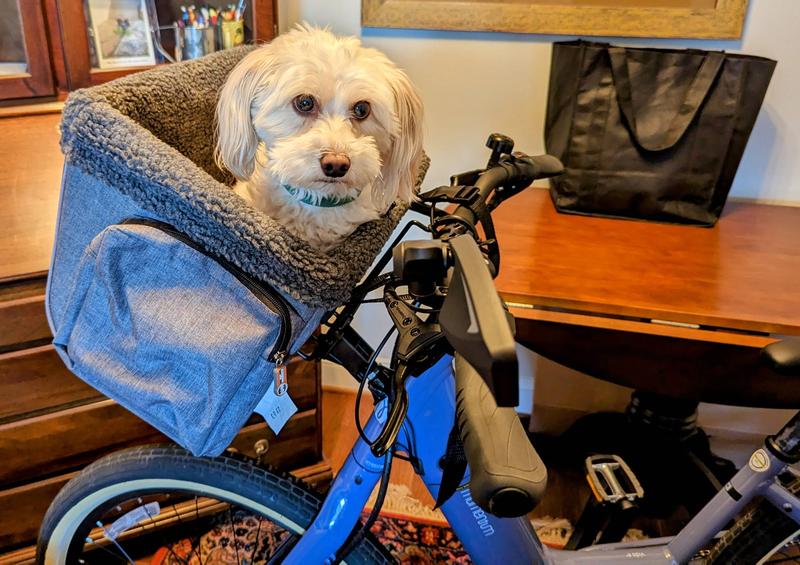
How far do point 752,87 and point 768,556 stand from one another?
0.86 metres

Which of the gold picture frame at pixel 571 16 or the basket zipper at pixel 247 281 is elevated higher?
the gold picture frame at pixel 571 16

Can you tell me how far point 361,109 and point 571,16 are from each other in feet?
2.39

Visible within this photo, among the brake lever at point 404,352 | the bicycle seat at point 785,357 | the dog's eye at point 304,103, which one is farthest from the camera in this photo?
the dog's eye at point 304,103

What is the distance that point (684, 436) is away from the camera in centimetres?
156

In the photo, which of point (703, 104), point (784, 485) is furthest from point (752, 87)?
point (784, 485)

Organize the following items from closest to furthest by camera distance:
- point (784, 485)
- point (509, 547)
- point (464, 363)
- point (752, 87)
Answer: point (464, 363) < point (509, 547) < point (784, 485) < point (752, 87)

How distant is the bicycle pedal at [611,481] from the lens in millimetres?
1062

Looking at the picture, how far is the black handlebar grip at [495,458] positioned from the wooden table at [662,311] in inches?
24.9

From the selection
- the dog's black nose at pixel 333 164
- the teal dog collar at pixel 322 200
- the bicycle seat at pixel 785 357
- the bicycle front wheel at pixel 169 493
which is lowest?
the bicycle front wheel at pixel 169 493

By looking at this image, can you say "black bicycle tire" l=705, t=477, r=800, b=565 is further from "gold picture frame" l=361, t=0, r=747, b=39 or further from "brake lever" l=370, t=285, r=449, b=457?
"gold picture frame" l=361, t=0, r=747, b=39

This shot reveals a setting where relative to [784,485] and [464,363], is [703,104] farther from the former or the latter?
[464,363]

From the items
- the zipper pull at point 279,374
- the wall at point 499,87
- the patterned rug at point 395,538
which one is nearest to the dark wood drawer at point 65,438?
the patterned rug at point 395,538

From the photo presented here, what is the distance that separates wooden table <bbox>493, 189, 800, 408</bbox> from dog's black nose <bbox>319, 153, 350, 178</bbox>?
400mm

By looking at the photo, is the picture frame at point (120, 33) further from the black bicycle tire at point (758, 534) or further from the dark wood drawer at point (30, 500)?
the black bicycle tire at point (758, 534)
